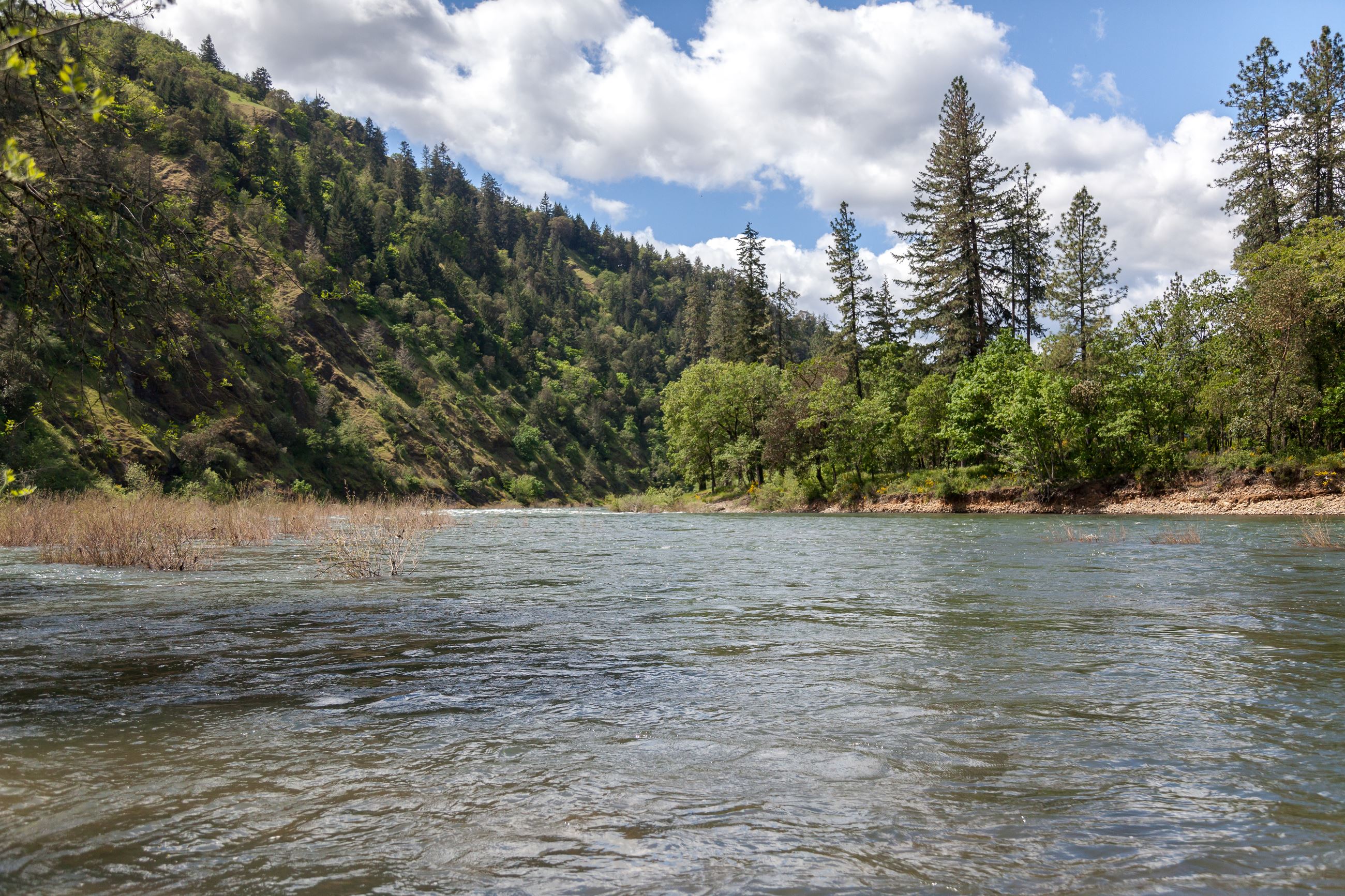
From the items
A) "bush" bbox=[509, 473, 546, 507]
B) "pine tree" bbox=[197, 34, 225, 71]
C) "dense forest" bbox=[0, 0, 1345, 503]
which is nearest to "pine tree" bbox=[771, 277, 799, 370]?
"dense forest" bbox=[0, 0, 1345, 503]

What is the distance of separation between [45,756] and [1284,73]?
2287 inches

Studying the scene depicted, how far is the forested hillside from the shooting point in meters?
7.20

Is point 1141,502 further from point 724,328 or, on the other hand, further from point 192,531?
point 724,328

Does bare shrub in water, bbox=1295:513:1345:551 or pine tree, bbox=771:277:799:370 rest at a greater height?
pine tree, bbox=771:277:799:370

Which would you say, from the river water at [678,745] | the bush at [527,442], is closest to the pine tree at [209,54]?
the bush at [527,442]

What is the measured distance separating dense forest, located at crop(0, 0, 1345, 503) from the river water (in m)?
3.15

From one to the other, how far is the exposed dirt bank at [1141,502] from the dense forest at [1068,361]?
686mm

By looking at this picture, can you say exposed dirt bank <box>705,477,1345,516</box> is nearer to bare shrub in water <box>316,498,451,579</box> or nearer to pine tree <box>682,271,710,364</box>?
bare shrub in water <box>316,498,451,579</box>

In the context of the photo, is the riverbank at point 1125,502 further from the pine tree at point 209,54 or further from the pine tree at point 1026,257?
the pine tree at point 209,54

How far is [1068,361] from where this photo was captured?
44156mm

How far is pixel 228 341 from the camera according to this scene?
6462 cm

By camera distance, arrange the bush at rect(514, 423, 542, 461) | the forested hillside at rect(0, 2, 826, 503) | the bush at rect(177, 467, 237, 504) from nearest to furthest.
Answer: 1. the forested hillside at rect(0, 2, 826, 503)
2. the bush at rect(177, 467, 237, 504)
3. the bush at rect(514, 423, 542, 461)

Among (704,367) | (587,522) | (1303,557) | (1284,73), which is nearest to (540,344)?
(704,367)

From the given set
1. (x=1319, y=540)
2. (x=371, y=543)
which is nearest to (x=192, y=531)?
(x=371, y=543)
